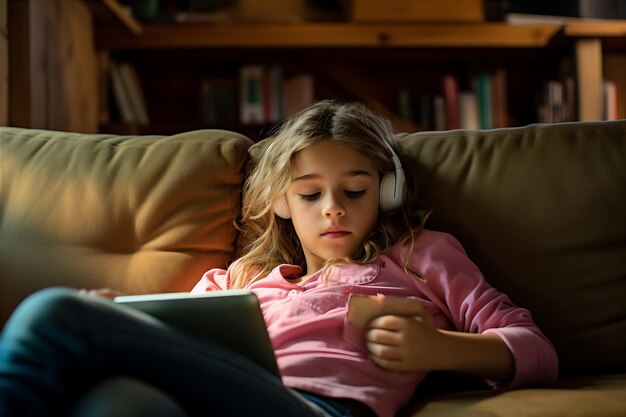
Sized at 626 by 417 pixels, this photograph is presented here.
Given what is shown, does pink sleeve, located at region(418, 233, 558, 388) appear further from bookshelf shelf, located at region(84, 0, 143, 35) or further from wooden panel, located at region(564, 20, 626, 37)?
wooden panel, located at region(564, 20, 626, 37)

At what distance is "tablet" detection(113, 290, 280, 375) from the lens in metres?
0.90

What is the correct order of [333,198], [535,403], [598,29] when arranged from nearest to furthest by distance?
[535,403], [333,198], [598,29]

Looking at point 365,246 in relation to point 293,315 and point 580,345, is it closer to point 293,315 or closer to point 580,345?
point 293,315

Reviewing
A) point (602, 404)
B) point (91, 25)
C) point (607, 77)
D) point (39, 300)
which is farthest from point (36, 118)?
point (607, 77)

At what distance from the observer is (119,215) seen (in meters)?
1.41

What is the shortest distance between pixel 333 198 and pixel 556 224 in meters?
0.38

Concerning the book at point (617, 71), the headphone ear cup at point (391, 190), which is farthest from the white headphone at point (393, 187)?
the book at point (617, 71)

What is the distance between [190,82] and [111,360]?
8.32 feet

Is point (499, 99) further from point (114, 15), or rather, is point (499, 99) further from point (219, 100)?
point (114, 15)

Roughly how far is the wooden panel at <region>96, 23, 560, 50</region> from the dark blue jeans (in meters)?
2.15

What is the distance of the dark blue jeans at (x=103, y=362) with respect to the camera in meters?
0.72

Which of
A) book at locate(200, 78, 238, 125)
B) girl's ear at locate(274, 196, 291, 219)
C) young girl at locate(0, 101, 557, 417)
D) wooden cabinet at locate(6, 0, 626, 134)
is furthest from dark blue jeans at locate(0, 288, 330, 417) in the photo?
book at locate(200, 78, 238, 125)

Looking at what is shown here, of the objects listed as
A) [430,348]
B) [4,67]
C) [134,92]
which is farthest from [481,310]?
[134,92]

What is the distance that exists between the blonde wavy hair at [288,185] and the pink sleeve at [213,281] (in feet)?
0.05
